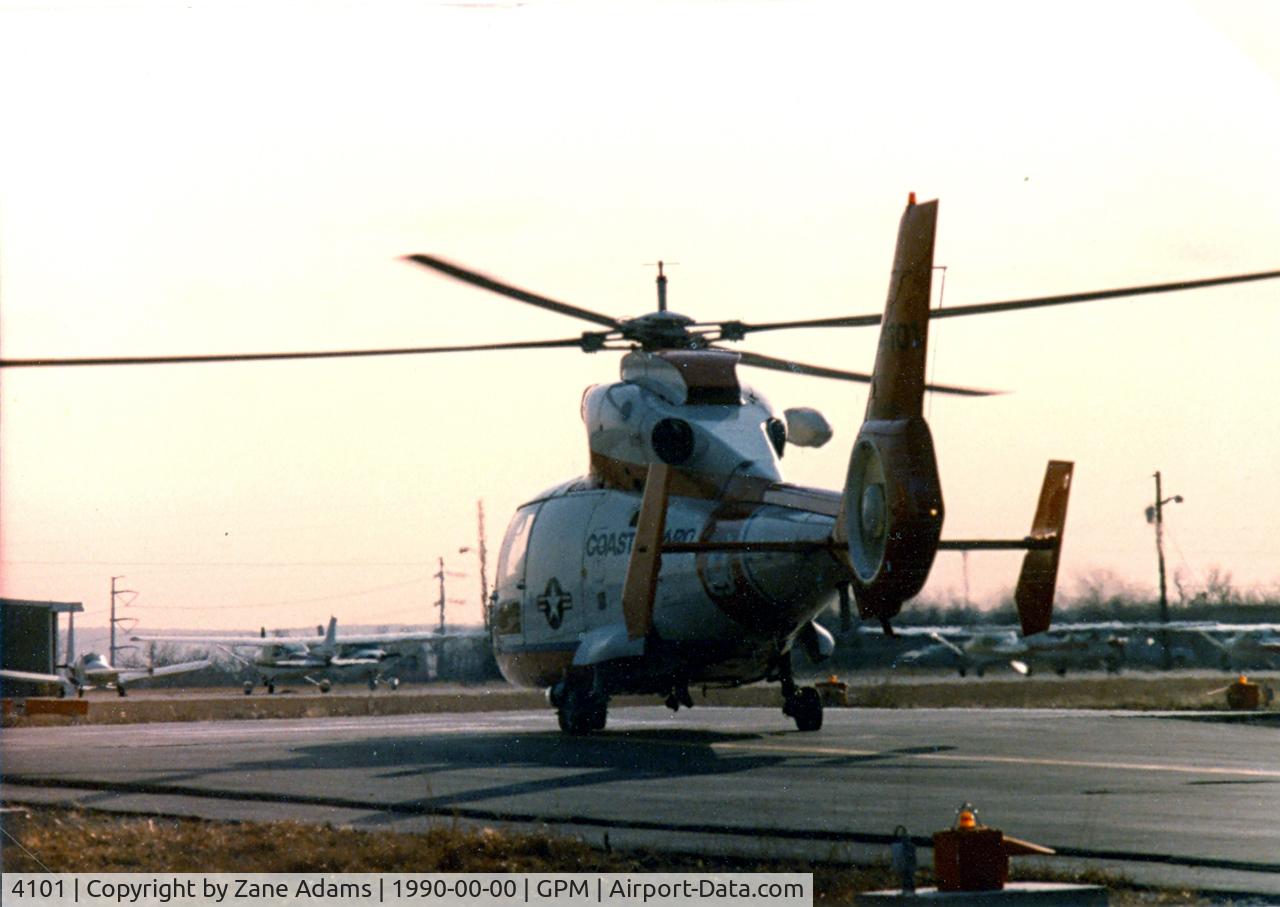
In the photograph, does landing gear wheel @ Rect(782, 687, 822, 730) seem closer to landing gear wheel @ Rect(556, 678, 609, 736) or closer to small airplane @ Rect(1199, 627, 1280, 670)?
landing gear wheel @ Rect(556, 678, 609, 736)

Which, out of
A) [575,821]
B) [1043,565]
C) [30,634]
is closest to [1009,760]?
[1043,565]

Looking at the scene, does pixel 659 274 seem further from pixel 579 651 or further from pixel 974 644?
pixel 974 644

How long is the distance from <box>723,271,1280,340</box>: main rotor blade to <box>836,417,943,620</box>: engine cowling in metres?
1.47

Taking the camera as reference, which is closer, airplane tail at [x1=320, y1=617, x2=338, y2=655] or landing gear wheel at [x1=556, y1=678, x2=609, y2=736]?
landing gear wheel at [x1=556, y1=678, x2=609, y2=736]

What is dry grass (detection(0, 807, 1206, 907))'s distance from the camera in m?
12.7

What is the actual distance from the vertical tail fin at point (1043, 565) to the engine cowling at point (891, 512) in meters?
2.13

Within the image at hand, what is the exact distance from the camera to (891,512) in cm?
1812

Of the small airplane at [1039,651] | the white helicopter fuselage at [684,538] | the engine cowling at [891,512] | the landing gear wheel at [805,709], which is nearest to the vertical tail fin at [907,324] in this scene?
the engine cowling at [891,512]

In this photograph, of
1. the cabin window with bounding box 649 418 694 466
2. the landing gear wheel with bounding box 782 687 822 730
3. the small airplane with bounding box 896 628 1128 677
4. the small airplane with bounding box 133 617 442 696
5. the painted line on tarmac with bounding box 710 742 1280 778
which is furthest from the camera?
the small airplane with bounding box 133 617 442 696

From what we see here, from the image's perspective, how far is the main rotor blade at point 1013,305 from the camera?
16.8 m

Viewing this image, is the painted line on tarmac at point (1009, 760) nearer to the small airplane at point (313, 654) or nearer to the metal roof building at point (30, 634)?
the metal roof building at point (30, 634)

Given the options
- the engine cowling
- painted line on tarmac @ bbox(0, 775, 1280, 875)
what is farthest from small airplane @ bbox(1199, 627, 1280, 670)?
painted line on tarmac @ bbox(0, 775, 1280, 875)

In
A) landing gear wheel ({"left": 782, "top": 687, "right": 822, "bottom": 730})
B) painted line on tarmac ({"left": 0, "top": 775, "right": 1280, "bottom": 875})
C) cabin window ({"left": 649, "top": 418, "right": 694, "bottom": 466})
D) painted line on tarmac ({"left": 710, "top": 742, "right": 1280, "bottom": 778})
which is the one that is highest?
cabin window ({"left": 649, "top": 418, "right": 694, "bottom": 466})
